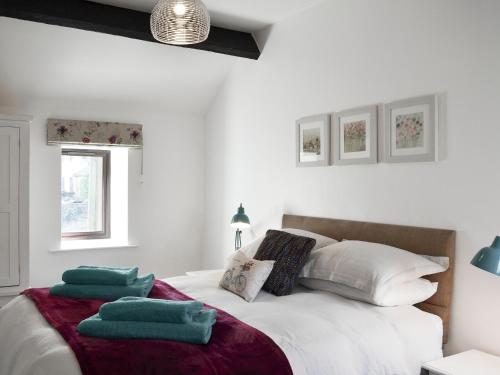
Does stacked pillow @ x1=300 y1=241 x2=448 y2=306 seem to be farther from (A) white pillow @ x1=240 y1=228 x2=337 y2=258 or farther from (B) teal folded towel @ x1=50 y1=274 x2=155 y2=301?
(B) teal folded towel @ x1=50 y1=274 x2=155 y2=301

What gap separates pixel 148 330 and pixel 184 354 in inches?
8.6

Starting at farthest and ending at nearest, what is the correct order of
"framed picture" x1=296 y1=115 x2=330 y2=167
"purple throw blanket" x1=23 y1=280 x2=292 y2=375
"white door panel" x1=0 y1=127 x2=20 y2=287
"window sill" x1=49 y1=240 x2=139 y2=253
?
"window sill" x1=49 y1=240 x2=139 y2=253 < "white door panel" x1=0 y1=127 x2=20 y2=287 < "framed picture" x1=296 y1=115 x2=330 y2=167 < "purple throw blanket" x1=23 y1=280 x2=292 y2=375

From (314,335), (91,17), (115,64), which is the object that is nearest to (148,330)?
(314,335)

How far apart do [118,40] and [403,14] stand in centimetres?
234

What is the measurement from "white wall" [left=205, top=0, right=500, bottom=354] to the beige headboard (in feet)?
0.17

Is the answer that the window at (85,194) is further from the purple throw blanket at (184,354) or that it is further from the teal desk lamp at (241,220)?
the purple throw blanket at (184,354)

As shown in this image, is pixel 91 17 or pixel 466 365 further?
pixel 91 17

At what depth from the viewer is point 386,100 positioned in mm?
3094

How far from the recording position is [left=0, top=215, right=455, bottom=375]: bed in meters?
1.99

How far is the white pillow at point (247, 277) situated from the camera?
275cm

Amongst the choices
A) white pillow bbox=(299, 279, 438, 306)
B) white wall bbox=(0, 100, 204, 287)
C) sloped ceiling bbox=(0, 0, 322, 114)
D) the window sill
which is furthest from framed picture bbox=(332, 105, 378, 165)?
the window sill

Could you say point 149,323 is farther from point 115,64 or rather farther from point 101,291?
point 115,64

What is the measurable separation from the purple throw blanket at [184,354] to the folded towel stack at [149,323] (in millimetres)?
36

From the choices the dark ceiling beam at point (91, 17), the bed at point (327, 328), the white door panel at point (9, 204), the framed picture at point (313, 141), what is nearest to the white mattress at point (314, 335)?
the bed at point (327, 328)
